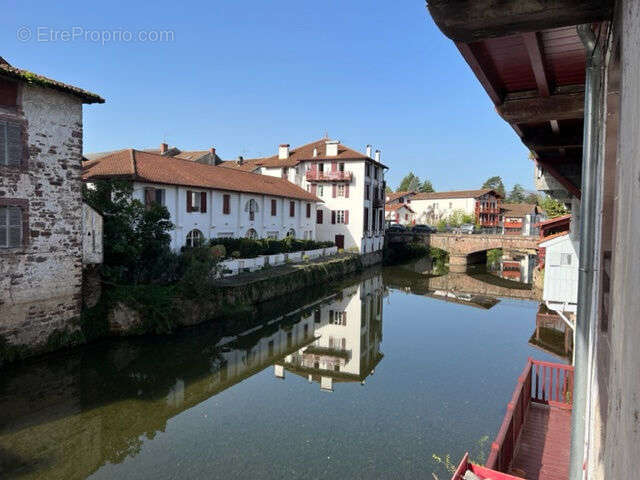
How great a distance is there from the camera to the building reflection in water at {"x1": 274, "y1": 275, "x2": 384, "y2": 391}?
13.9 m

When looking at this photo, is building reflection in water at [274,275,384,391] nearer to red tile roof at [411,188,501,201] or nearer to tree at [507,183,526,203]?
red tile roof at [411,188,501,201]

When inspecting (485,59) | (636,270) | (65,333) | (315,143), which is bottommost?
(65,333)

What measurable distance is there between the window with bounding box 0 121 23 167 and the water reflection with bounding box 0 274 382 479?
5.70 meters

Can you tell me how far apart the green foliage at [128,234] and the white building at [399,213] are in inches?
2346

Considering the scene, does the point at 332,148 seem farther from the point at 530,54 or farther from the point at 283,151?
the point at 530,54

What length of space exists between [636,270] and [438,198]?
79.3 meters

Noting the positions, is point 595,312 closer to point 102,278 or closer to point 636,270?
point 636,270

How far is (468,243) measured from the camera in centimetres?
4369

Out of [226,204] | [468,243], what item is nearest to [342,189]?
[468,243]

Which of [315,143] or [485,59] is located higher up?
[315,143]

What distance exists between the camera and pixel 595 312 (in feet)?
11.2

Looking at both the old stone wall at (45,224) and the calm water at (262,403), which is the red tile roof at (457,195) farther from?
the old stone wall at (45,224)

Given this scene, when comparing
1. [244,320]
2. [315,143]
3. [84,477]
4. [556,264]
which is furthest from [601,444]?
[315,143]

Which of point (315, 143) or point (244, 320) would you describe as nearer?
point (244, 320)
